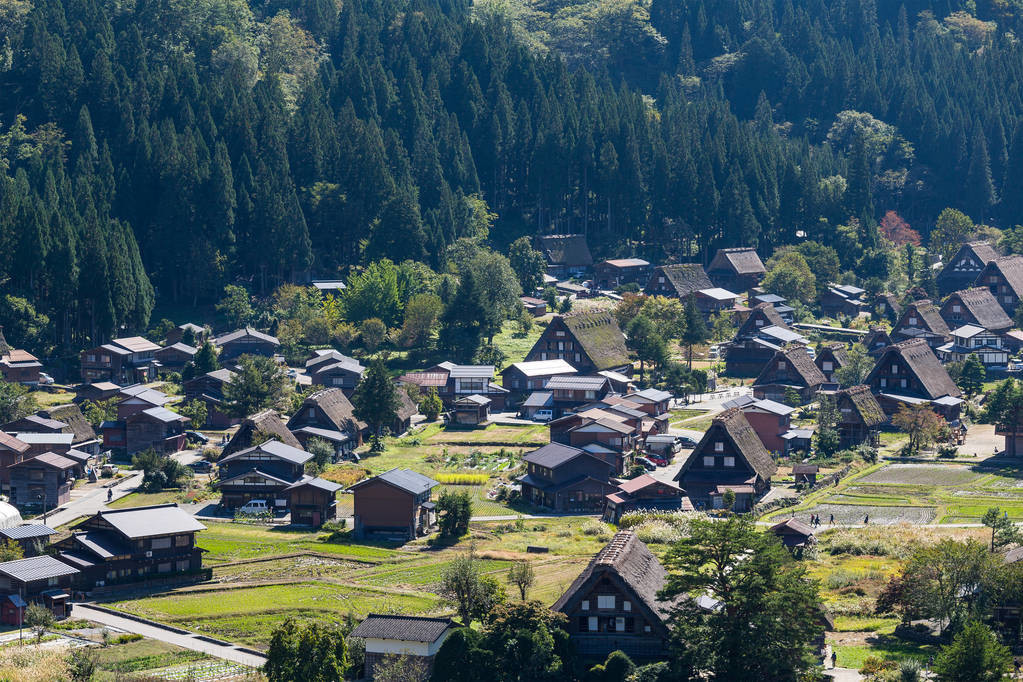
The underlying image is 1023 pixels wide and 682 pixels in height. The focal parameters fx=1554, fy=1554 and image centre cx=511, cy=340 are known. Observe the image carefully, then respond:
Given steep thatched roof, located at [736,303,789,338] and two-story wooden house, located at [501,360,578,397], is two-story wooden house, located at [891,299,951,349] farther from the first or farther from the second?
two-story wooden house, located at [501,360,578,397]

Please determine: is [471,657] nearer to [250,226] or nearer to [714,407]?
[714,407]

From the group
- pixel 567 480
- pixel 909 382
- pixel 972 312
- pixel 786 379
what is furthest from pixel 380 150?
pixel 567 480

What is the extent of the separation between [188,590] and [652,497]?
83.6ft

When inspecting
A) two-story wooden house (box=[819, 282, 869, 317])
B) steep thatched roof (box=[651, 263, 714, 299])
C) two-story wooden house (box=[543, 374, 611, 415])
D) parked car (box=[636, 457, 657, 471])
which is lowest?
parked car (box=[636, 457, 657, 471])

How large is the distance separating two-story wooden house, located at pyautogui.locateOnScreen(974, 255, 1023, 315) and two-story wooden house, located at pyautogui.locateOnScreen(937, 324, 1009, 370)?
40.1 ft

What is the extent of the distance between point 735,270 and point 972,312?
22.2 m

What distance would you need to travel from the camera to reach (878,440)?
93.4 metres

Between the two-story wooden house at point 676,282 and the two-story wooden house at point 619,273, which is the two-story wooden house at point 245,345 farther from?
the two-story wooden house at point 619,273

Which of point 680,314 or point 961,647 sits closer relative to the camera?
point 961,647

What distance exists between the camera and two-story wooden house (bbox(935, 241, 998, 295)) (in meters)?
134

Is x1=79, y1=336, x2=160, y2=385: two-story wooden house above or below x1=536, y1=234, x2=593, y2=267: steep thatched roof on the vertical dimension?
below

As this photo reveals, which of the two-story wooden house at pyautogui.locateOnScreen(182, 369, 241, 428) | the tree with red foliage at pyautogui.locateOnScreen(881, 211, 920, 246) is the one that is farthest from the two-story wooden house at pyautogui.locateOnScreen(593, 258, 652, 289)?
the two-story wooden house at pyautogui.locateOnScreen(182, 369, 241, 428)

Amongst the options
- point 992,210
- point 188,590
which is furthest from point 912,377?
point 992,210

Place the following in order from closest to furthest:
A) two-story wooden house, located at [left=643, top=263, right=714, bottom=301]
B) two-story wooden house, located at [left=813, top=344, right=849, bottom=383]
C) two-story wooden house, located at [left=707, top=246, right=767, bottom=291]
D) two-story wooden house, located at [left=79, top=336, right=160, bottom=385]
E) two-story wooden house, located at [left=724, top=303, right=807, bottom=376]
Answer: two-story wooden house, located at [left=79, top=336, right=160, bottom=385], two-story wooden house, located at [left=813, top=344, right=849, bottom=383], two-story wooden house, located at [left=724, top=303, right=807, bottom=376], two-story wooden house, located at [left=643, top=263, right=714, bottom=301], two-story wooden house, located at [left=707, top=246, right=767, bottom=291]
